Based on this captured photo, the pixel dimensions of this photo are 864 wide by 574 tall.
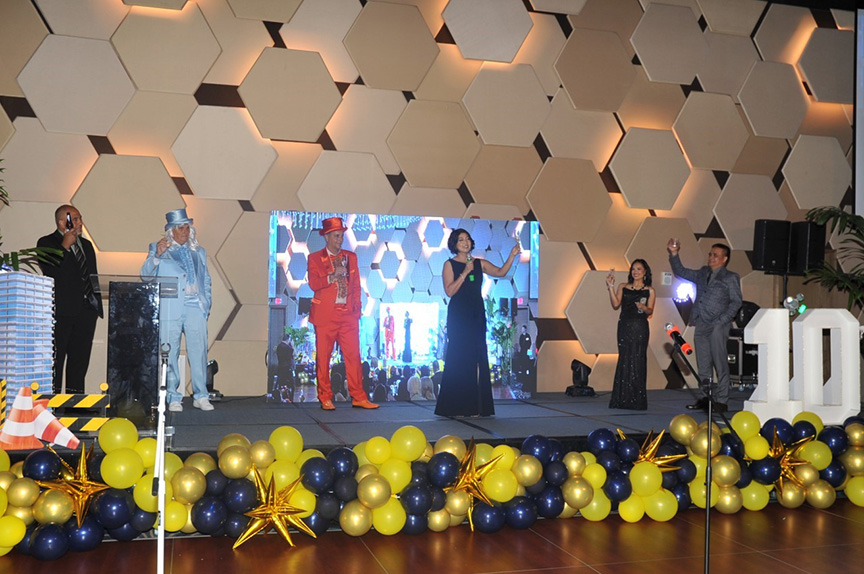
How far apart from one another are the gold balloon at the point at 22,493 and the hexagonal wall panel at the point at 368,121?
13.6ft

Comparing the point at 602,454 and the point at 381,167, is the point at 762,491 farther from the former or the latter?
the point at 381,167

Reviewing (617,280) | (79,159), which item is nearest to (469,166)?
(617,280)

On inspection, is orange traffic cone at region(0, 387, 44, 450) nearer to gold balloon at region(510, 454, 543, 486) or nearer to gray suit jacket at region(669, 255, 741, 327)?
gold balloon at region(510, 454, 543, 486)

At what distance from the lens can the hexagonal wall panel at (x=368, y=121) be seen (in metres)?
6.62

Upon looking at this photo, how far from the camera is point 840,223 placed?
7.66 meters

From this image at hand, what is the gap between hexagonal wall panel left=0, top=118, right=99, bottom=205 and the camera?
19.4 ft

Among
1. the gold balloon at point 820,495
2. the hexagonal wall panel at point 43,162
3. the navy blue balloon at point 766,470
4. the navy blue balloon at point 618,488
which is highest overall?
the hexagonal wall panel at point 43,162

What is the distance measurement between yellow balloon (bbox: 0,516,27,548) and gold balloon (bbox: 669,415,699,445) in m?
2.95

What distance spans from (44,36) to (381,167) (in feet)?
9.08

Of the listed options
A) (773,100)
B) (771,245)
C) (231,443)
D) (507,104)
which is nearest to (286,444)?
(231,443)

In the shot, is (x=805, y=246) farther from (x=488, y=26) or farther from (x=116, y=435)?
(x=116, y=435)

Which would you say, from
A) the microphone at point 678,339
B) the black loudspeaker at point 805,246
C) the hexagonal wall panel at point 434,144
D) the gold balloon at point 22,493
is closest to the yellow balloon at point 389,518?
the gold balloon at point 22,493

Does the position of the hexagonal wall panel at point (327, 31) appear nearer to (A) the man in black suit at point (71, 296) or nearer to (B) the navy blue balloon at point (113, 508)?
(A) the man in black suit at point (71, 296)

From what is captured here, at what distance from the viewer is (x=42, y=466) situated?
313 cm
